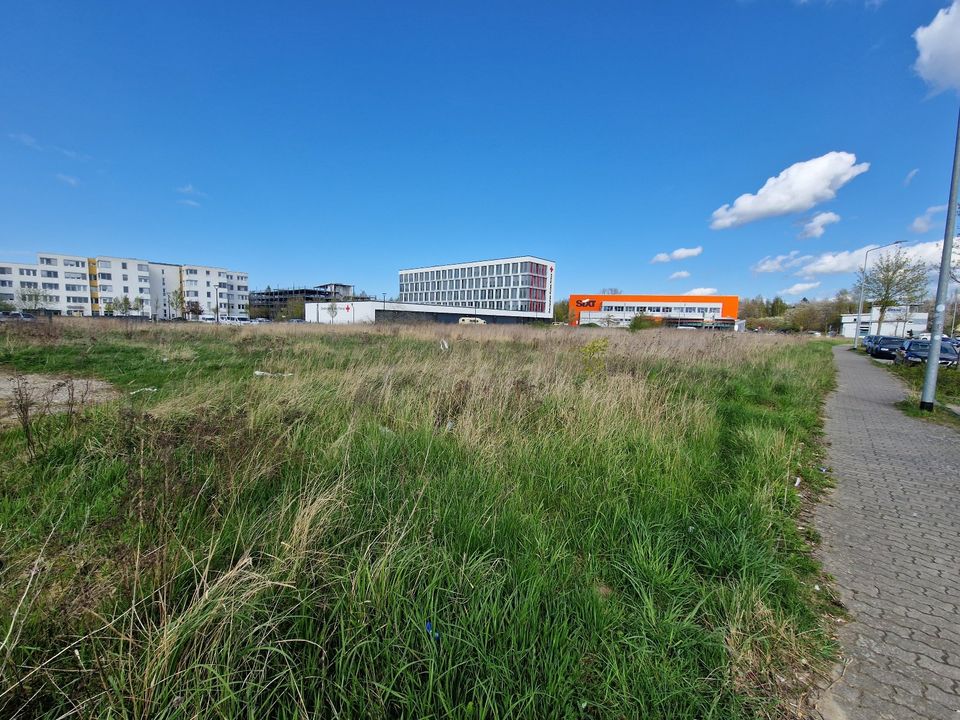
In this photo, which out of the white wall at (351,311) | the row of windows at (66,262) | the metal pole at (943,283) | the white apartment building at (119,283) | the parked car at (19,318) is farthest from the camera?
the white apartment building at (119,283)

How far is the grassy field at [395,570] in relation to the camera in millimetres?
1600

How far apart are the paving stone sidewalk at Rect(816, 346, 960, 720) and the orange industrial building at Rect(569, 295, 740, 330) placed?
280 feet

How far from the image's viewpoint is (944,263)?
8.20 m

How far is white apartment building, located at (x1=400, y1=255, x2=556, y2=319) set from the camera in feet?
318

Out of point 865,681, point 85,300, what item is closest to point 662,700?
point 865,681

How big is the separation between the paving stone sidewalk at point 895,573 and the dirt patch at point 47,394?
288 inches

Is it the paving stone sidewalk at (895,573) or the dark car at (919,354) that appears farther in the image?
the dark car at (919,354)

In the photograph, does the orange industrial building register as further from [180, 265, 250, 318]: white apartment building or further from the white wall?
[180, 265, 250, 318]: white apartment building

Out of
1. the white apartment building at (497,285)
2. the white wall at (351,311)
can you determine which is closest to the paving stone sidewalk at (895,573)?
the white wall at (351,311)

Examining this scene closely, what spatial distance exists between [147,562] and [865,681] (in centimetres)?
381

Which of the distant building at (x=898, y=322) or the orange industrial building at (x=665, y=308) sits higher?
the orange industrial building at (x=665, y=308)

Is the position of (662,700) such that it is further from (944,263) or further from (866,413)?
(944,263)

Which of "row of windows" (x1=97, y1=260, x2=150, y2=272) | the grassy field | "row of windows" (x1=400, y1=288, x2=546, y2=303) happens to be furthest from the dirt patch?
"row of windows" (x1=97, y1=260, x2=150, y2=272)

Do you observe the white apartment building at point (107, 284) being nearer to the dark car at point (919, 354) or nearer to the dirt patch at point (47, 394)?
the dirt patch at point (47, 394)
